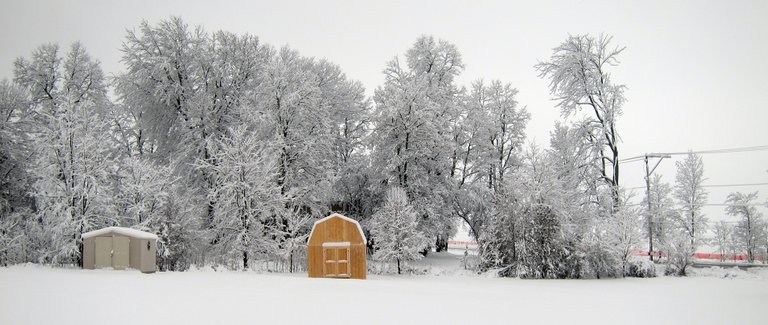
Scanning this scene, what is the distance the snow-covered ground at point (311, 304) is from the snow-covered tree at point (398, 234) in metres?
11.5

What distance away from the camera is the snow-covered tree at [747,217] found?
49594mm

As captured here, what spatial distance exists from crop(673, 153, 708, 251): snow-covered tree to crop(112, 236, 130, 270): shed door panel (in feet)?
148

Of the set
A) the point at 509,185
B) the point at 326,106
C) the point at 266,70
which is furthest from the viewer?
the point at 326,106

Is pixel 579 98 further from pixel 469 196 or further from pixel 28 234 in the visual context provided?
pixel 28 234

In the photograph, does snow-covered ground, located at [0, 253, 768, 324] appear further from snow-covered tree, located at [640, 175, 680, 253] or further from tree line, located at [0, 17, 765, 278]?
snow-covered tree, located at [640, 175, 680, 253]

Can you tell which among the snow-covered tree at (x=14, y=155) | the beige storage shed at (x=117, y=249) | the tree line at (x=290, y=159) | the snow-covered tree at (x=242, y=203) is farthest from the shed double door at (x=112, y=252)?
the snow-covered tree at (x=14, y=155)

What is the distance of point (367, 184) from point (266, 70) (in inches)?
425

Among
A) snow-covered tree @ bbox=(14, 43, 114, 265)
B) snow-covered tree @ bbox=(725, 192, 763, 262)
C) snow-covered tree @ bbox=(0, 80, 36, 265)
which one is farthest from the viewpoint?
snow-covered tree @ bbox=(725, 192, 763, 262)

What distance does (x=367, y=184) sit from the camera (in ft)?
126

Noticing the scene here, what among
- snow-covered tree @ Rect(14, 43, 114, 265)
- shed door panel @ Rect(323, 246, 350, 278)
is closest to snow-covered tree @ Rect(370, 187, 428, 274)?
shed door panel @ Rect(323, 246, 350, 278)

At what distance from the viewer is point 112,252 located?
70.5 feet

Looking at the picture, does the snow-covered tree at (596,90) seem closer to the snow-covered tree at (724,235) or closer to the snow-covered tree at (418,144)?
the snow-covered tree at (418,144)

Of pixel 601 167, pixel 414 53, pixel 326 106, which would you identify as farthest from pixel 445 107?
pixel 601 167

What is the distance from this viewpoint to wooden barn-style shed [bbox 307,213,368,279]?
24953 mm
